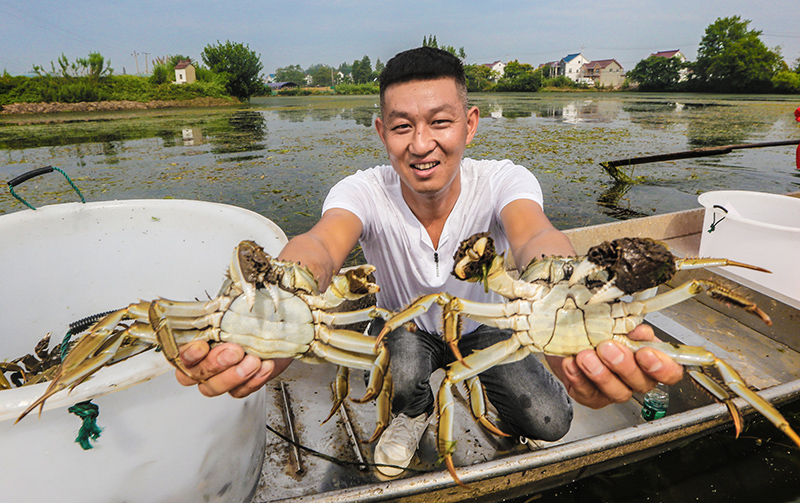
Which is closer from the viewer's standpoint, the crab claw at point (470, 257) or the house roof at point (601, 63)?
the crab claw at point (470, 257)

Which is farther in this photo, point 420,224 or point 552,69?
point 552,69

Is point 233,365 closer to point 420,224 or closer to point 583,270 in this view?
point 583,270

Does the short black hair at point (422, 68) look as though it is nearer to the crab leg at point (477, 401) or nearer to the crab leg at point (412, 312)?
the crab leg at point (412, 312)

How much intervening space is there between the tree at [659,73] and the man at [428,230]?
3564 inches

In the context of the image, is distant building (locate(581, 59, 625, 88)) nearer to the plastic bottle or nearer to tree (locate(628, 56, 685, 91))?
tree (locate(628, 56, 685, 91))

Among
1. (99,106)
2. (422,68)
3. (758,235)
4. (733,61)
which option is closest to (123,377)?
(422,68)

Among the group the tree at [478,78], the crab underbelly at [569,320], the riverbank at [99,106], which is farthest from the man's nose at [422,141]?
the tree at [478,78]

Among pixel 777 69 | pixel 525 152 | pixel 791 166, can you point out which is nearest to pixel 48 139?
pixel 525 152

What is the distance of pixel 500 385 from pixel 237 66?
69.1m

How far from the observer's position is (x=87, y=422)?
1489 millimetres

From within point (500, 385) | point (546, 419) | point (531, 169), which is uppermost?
point (531, 169)

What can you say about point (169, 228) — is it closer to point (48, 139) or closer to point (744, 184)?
point (744, 184)

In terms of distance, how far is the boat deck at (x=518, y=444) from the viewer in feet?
8.08

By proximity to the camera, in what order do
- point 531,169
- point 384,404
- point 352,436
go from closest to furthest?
point 384,404 < point 352,436 < point 531,169
